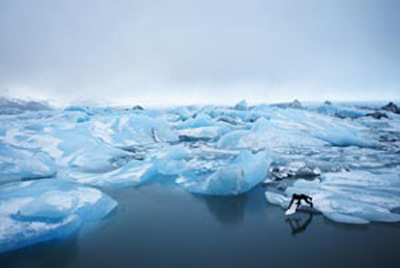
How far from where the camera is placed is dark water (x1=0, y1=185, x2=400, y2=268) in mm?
2338

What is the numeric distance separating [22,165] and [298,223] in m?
5.17

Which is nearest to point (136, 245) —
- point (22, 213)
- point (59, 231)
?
point (59, 231)

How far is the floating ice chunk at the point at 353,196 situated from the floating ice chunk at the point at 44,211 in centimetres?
257


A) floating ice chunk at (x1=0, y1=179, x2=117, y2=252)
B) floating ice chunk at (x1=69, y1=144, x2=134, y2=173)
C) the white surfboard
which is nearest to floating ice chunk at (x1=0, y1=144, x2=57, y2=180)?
floating ice chunk at (x1=69, y1=144, x2=134, y2=173)

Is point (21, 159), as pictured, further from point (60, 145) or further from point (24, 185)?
point (24, 185)

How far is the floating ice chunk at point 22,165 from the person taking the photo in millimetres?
4820

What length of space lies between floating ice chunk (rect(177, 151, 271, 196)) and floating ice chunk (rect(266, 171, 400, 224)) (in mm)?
465

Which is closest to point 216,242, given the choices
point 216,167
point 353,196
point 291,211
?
point 291,211

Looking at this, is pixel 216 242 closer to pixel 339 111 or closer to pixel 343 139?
pixel 343 139

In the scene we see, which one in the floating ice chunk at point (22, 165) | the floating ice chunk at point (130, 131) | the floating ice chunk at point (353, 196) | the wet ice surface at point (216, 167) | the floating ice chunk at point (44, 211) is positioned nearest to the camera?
the floating ice chunk at point (44, 211)

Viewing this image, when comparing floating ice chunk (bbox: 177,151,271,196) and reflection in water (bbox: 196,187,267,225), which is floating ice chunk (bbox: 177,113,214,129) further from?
reflection in water (bbox: 196,187,267,225)

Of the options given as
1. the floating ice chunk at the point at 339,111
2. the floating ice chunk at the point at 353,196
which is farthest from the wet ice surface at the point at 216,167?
the floating ice chunk at the point at 339,111

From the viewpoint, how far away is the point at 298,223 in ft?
10.1

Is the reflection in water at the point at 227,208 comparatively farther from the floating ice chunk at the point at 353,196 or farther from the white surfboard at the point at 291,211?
the white surfboard at the point at 291,211
